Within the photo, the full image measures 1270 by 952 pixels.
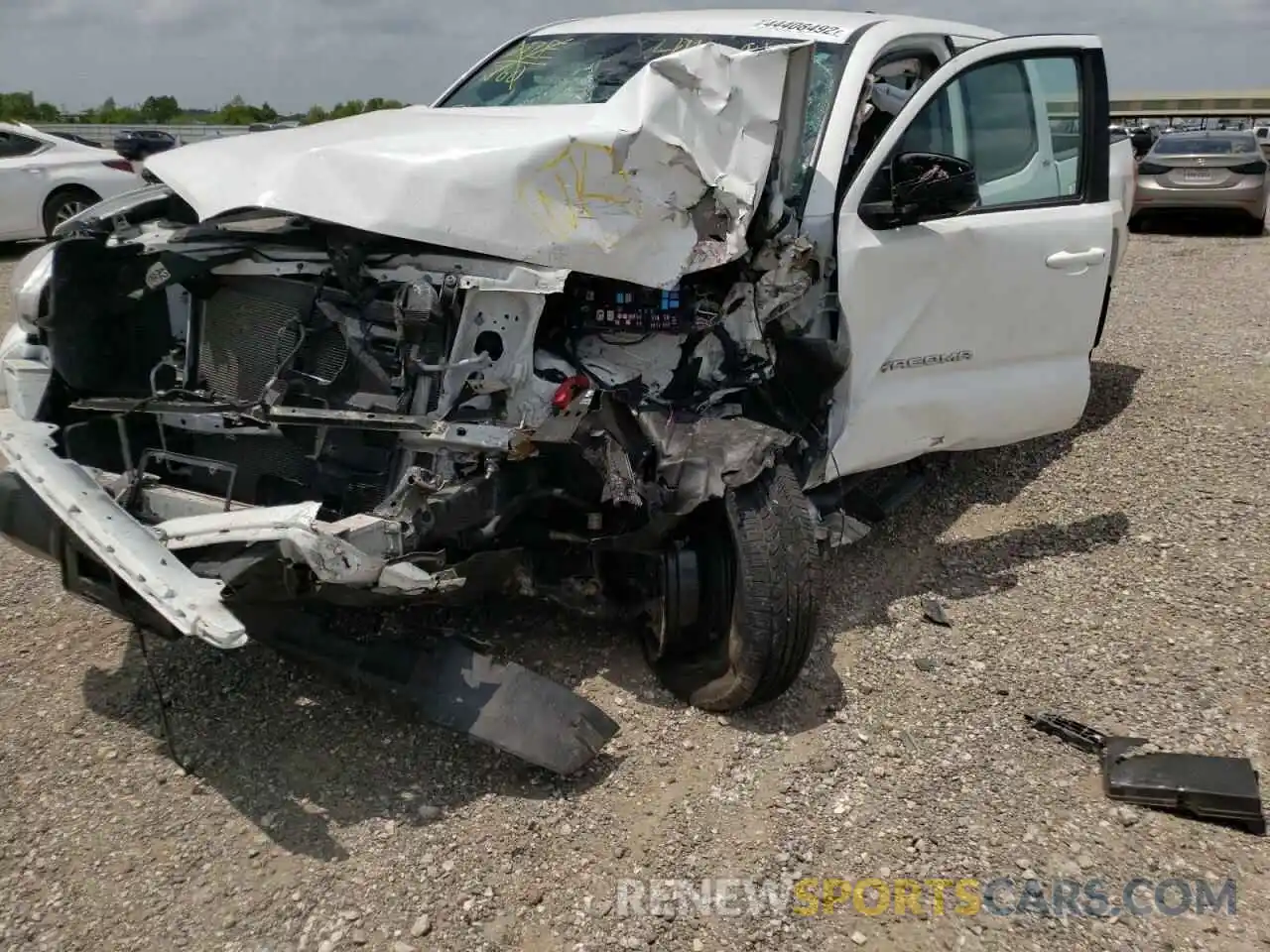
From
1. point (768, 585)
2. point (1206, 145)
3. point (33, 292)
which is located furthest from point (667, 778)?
point (1206, 145)

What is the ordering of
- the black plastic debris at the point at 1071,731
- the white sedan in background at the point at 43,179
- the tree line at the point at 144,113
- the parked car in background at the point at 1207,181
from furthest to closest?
the tree line at the point at 144,113 → the parked car in background at the point at 1207,181 → the white sedan in background at the point at 43,179 → the black plastic debris at the point at 1071,731

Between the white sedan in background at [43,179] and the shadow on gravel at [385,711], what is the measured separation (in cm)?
1011

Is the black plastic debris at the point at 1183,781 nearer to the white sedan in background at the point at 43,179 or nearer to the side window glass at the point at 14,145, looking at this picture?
the white sedan in background at the point at 43,179

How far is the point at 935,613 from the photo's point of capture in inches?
158

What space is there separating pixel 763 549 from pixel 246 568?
1423 mm

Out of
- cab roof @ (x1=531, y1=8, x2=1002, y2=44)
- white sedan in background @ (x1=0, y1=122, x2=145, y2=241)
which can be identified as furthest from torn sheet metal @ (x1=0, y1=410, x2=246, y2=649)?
white sedan in background @ (x1=0, y1=122, x2=145, y2=241)

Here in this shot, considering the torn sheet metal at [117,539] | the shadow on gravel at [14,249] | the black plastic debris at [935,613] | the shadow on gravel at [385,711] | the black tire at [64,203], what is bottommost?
the black plastic debris at [935,613]

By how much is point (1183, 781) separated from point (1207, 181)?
12.4 m

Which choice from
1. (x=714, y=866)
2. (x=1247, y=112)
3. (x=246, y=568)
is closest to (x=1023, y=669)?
(x=714, y=866)

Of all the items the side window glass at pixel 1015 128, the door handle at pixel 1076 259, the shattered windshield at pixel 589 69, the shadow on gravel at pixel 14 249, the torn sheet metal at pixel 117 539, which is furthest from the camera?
the shadow on gravel at pixel 14 249

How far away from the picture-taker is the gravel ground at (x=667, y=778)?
2590 mm

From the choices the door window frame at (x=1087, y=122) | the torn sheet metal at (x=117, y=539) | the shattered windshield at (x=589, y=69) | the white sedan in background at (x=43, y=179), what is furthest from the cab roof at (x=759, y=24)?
the white sedan in background at (x=43, y=179)

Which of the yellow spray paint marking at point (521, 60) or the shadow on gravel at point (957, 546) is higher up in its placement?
the yellow spray paint marking at point (521, 60)

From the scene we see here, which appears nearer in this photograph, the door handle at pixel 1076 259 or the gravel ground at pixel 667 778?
the gravel ground at pixel 667 778
